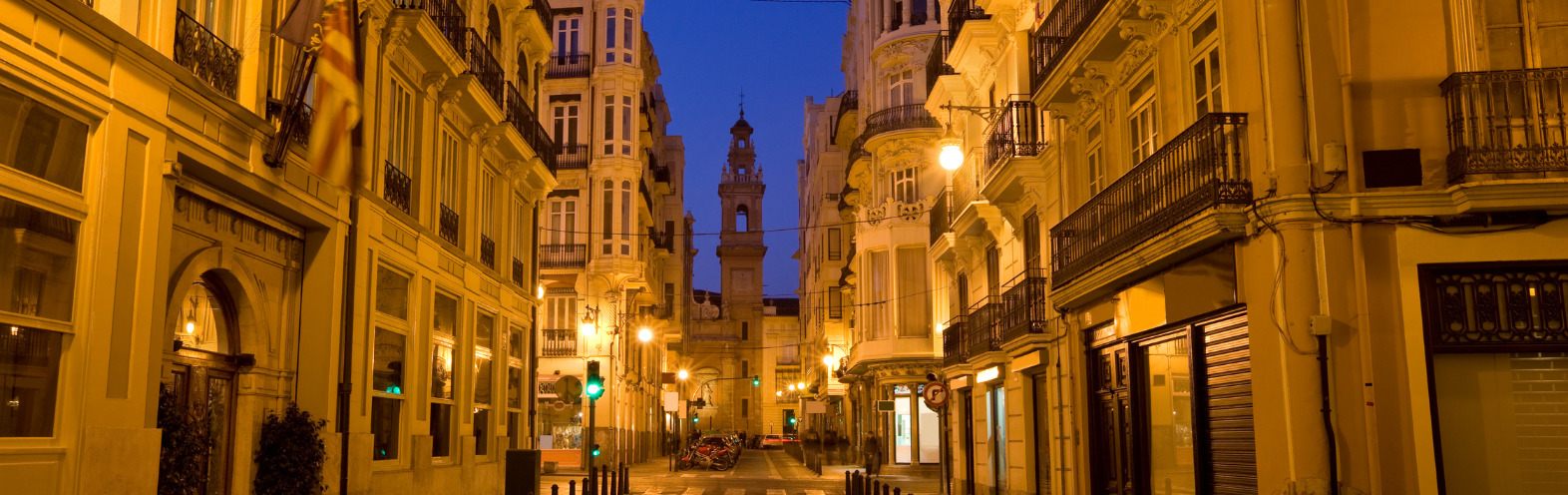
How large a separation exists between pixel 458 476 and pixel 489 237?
458 centimetres

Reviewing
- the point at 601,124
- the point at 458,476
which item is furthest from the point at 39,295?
the point at 601,124

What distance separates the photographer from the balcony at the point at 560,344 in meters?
42.7

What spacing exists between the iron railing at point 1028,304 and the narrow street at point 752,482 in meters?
7.09

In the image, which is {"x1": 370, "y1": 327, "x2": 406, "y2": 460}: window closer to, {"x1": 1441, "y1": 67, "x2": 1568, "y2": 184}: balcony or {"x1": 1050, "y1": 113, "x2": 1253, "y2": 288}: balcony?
{"x1": 1050, "y1": 113, "x2": 1253, "y2": 288}: balcony

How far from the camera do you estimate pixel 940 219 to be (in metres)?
31.5

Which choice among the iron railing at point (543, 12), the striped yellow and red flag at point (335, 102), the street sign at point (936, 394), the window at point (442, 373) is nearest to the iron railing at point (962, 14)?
the street sign at point (936, 394)

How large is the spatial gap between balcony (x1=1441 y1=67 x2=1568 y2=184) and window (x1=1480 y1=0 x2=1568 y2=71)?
32 centimetres

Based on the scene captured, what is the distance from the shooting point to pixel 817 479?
34.9 meters

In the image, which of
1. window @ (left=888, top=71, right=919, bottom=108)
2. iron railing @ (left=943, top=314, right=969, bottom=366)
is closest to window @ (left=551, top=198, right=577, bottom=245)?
window @ (left=888, top=71, right=919, bottom=108)

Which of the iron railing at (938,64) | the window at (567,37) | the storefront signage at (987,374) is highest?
the window at (567,37)

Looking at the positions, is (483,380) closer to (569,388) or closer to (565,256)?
(569,388)

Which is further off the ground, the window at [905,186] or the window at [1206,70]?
the window at [905,186]

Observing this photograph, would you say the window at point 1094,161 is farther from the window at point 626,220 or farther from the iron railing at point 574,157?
the iron railing at point 574,157

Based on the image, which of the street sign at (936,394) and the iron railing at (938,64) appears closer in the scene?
the street sign at (936,394)
